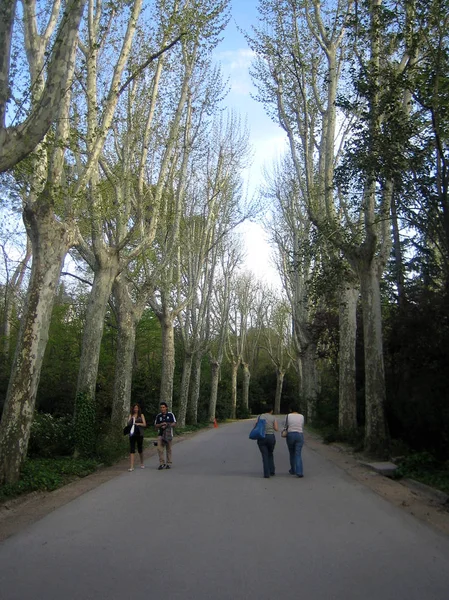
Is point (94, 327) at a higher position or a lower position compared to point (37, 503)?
higher

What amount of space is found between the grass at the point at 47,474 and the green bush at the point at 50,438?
1.90 feet

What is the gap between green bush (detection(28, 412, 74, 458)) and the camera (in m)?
14.2

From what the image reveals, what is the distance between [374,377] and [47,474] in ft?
28.7

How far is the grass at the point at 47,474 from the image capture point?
958 cm

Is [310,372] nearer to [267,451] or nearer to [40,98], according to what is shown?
[267,451]

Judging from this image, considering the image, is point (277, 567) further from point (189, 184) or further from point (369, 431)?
point (189, 184)

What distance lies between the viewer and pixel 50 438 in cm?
1443

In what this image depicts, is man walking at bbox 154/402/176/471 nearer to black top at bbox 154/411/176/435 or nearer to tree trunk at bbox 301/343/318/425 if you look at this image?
black top at bbox 154/411/176/435

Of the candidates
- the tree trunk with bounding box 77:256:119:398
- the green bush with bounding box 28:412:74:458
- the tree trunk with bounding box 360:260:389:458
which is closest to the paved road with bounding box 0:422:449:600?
the green bush with bounding box 28:412:74:458

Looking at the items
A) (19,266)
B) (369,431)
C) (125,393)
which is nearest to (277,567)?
(369,431)

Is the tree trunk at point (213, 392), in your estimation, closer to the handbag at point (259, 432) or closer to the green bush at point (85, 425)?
the green bush at point (85, 425)

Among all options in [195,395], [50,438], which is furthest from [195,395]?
[50,438]

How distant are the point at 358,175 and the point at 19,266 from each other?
2479 cm

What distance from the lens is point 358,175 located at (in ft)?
40.8
